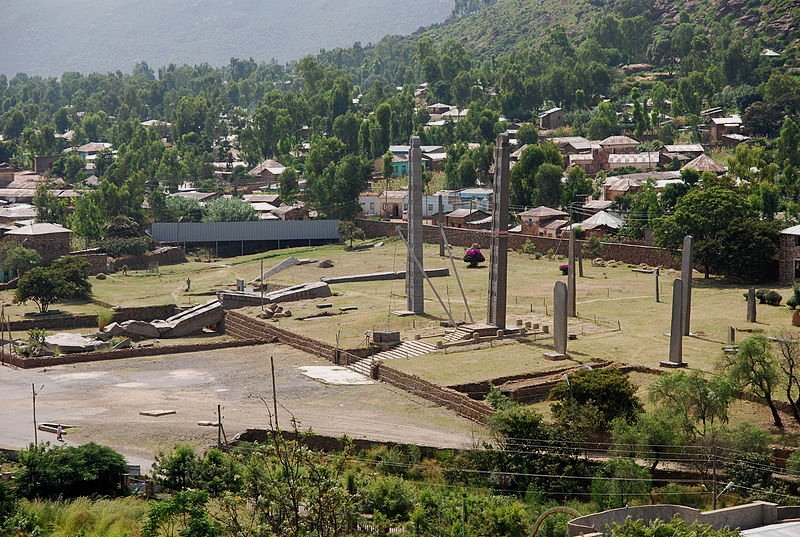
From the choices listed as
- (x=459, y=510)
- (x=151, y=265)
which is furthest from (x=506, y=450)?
(x=151, y=265)

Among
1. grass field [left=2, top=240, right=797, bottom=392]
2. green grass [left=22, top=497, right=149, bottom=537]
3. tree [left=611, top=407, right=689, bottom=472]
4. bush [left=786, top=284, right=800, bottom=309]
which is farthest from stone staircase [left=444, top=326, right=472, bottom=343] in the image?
green grass [left=22, top=497, right=149, bottom=537]

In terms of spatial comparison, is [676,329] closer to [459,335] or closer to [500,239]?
[500,239]

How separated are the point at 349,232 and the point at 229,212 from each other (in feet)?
28.6

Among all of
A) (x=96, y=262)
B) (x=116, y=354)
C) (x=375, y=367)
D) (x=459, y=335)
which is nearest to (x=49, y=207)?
(x=96, y=262)

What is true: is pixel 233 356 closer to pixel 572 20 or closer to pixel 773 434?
pixel 773 434

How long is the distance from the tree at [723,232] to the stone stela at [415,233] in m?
12.4

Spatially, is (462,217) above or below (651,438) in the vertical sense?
above

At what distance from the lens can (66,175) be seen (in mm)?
121562

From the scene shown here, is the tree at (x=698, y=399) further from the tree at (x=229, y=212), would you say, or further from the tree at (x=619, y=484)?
the tree at (x=229, y=212)

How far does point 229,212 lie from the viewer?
84688 millimetres

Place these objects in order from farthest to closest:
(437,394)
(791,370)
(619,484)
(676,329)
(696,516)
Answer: (437,394) → (676,329) → (791,370) → (619,484) → (696,516)

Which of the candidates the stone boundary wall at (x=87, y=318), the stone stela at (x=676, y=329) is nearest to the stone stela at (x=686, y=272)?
the stone stela at (x=676, y=329)

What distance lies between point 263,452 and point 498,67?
139 m

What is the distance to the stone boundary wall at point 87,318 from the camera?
59062 millimetres
